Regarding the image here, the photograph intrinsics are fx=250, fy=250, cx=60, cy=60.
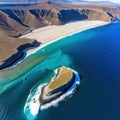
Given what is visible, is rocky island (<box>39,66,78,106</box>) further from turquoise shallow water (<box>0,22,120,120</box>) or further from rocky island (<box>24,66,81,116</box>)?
turquoise shallow water (<box>0,22,120,120</box>)

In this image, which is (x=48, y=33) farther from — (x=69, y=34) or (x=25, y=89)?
(x=25, y=89)

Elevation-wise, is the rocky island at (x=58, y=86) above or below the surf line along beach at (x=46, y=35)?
above

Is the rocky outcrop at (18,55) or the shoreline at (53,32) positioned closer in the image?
the rocky outcrop at (18,55)

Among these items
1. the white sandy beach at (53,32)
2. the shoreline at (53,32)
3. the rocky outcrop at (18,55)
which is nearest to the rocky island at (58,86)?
the rocky outcrop at (18,55)

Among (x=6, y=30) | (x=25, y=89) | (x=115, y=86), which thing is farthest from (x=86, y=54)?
(x=6, y=30)

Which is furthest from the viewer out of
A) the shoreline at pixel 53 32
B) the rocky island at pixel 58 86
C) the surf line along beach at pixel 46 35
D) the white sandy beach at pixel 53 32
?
the white sandy beach at pixel 53 32

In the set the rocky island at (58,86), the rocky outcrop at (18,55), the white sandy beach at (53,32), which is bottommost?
the white sandy beach at (53,32)

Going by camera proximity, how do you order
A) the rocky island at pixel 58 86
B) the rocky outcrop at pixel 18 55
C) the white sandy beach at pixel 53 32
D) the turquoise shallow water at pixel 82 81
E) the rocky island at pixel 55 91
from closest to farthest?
the turquoise shallow water at pixel 82 81 → the rocky island at pixel 55 91 → the rocky island at pixel 58 86 → the rocky outcrop at pixel 18 55 → the white sandy beach at pixel 53 32

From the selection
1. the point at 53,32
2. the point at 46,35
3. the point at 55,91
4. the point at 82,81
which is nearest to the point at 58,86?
the point at 55,91

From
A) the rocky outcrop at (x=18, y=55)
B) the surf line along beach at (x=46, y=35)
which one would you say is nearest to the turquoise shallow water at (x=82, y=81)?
the surf line along beach at (x=46, y=35)

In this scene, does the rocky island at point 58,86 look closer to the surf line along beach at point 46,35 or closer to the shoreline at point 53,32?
the surf line along beach at point 46,35
